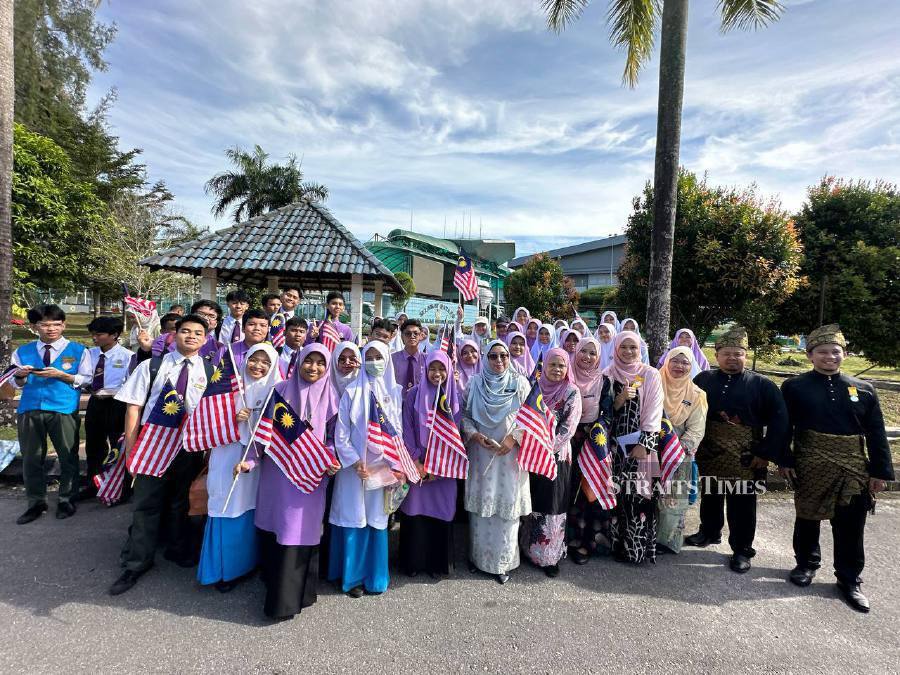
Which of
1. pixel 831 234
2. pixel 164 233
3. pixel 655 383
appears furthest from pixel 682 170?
pixel 164 233

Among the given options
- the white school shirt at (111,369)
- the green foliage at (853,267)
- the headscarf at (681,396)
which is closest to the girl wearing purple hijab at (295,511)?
the white school shirt at (111,369)

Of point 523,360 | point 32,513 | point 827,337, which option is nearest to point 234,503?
point 32,513

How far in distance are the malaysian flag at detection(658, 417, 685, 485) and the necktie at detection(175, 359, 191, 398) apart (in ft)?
12.8

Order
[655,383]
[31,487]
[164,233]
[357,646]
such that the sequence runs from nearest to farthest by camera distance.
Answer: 1. [357,646]
2. [655,383]
3. [31,487]
4. [164,233]

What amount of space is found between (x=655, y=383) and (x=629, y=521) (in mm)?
1220

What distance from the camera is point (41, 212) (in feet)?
39.8

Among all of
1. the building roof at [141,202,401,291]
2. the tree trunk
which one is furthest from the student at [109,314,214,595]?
the tree trunk

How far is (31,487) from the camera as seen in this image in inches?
160

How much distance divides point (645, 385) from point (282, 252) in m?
6.68

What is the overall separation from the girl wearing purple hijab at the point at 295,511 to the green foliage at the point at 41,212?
528 inches

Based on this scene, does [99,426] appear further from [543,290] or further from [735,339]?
[543,290]

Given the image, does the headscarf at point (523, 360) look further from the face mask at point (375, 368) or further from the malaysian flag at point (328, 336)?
the face mask at point (375, 368)

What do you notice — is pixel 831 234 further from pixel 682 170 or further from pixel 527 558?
pixel 527 558

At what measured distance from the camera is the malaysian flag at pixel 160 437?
3.11m
